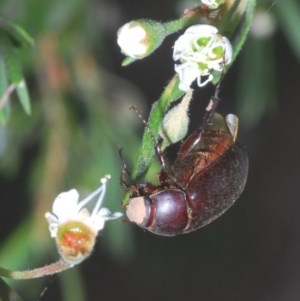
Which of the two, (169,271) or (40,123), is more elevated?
(40,123)

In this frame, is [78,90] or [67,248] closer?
[67,248]

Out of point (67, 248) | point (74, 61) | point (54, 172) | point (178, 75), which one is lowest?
point (54, 172)

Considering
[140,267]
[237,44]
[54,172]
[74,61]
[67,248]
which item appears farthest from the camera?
[140,267]

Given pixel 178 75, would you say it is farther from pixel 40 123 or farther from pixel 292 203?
pixel 292 203

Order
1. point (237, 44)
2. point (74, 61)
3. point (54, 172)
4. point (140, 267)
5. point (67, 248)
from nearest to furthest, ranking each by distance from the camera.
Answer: point (67, 248) → point (237, 44) → point (54, 172) → point (74, 61) → point (140, 267)

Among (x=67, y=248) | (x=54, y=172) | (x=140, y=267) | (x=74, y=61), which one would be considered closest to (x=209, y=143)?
(x=67, y=248)

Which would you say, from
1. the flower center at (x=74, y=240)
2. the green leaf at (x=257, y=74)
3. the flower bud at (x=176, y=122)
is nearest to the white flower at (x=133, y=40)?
the flower bud at (x=176, y=122)
